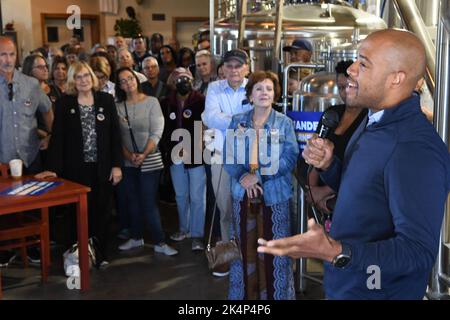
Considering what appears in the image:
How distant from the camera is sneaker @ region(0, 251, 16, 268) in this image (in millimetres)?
4387

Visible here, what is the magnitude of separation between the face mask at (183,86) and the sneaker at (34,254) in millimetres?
1802

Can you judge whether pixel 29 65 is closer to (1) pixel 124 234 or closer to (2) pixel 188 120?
(2) pixel 188 120

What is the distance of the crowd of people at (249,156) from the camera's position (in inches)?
55.7

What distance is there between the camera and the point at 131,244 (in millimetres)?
4793

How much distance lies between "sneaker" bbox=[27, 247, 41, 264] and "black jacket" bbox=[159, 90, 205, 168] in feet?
4.42

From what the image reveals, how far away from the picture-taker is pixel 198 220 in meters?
4.79

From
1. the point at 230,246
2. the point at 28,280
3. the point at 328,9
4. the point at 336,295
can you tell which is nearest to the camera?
the point at 336,295

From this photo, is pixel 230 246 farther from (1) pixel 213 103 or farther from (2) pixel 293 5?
(2) pixel 293 5

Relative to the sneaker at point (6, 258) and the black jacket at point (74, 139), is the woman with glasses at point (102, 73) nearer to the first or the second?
the black jacket at point (74, 139)

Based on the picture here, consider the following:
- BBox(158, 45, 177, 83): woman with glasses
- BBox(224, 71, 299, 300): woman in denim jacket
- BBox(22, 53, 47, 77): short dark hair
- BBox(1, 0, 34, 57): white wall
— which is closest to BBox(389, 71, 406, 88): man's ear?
BBox(224, 71, 299, 300): woman in denim jacket

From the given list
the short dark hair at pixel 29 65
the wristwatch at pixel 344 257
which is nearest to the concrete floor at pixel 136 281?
the short dark hair at pixel 29 65

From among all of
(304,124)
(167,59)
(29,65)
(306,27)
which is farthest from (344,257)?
(167,59)
